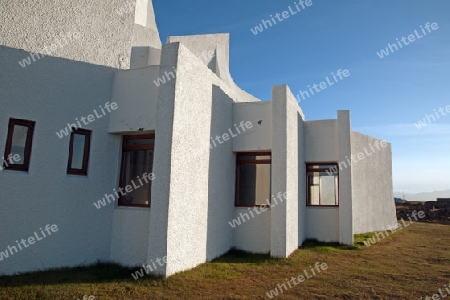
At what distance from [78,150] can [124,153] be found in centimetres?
100

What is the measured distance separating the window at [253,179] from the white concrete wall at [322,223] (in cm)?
280

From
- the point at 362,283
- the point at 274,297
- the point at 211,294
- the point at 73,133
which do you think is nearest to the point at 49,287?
the point at 211,294

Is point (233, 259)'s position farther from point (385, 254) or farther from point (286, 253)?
point (385, 254)

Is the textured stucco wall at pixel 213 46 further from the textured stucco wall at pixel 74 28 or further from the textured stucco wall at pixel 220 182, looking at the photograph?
the textured stucco wall at pixel 74 28

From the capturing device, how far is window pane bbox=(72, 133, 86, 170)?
704 cm

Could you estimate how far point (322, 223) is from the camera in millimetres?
11094

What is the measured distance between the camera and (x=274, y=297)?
5.61 metres

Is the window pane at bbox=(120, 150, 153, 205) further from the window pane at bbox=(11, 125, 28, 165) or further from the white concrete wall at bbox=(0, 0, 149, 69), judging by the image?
the white concrete wall at bbox=(0, 0, 149, 69)

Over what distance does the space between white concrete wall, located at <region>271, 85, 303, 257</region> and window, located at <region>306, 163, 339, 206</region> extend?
7.62 feet

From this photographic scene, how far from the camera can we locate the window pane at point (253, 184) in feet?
30.6

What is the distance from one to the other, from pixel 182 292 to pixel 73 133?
4.05m

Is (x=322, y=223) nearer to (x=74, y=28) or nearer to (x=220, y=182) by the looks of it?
(x=220, y=182)

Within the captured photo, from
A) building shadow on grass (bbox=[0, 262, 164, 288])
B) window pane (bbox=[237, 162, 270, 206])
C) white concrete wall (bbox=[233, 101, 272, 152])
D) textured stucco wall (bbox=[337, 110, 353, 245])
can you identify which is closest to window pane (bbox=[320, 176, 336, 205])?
textured stucco wall (bbox=[337, 110, 353, 245])

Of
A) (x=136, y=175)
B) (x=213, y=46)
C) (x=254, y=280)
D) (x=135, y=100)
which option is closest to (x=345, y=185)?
(x=254, y=280)
